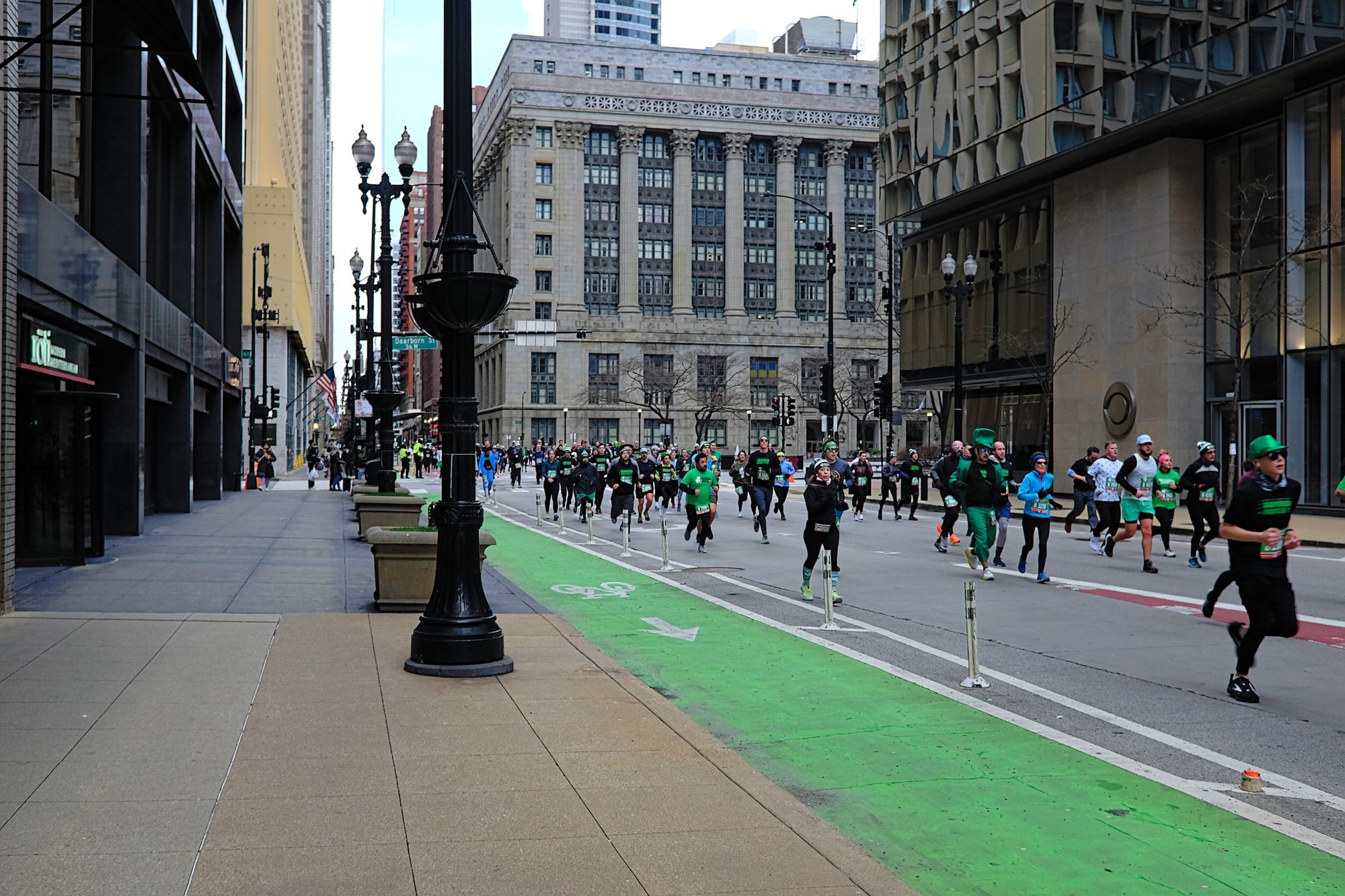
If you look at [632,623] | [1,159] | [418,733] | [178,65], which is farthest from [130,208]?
[418,733]

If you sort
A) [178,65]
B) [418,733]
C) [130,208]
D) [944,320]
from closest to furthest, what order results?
[418,733] < [178,65] < [130,208] < [944,320]

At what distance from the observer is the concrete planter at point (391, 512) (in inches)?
800

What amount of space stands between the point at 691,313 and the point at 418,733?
11260cm

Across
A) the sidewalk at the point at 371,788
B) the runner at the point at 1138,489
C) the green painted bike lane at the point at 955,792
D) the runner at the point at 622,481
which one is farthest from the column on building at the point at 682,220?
the sidewalk at the point at 371,788

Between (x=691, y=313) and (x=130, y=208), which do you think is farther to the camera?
(x=691, y=313)

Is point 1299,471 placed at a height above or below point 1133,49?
below

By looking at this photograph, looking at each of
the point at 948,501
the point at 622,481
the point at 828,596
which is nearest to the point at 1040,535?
the point at 948,501

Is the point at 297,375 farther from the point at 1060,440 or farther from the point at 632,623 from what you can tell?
the point at 632,623

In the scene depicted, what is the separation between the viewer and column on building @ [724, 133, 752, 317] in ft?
392

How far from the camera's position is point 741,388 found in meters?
118

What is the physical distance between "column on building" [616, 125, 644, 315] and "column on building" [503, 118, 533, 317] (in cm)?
919

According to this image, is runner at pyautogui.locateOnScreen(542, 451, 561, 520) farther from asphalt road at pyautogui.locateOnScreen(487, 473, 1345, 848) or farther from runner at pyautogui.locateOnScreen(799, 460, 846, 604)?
runner at pyautogui.locateOnScreen(799, 460, 846, 604)

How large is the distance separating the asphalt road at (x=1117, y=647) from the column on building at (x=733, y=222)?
98643mm

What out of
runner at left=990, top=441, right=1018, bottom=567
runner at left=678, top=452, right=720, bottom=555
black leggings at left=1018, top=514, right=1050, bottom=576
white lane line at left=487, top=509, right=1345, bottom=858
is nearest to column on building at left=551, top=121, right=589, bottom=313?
runner at left=678, top=452, right=720, bottom=555
